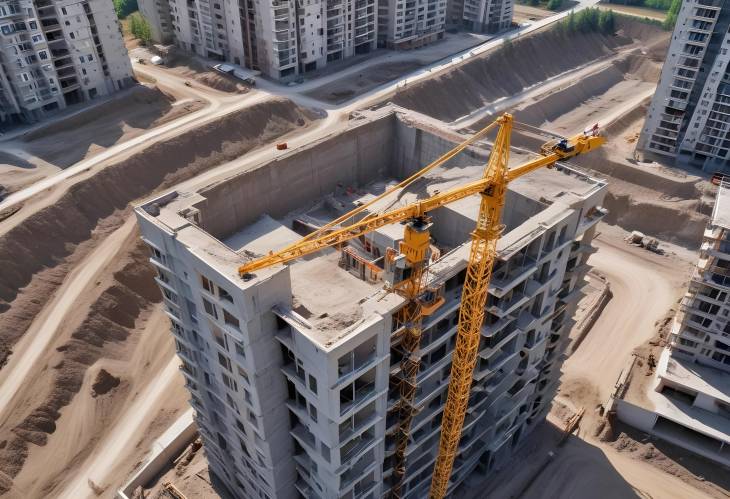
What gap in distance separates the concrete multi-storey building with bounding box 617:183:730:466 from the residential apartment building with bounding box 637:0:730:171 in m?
50.9

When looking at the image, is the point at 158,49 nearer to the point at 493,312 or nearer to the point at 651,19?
the point at 493,312

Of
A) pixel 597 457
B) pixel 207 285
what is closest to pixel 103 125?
pixel 207 285

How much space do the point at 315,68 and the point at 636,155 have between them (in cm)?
8075

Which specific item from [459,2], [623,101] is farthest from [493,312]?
[459,2]

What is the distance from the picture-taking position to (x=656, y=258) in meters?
95.1

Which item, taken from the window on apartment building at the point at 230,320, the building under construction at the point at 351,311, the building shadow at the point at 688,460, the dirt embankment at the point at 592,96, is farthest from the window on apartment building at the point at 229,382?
the dirt embankment at the point at 592,96

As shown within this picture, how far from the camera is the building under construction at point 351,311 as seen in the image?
33.2 meters

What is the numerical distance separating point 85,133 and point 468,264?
102 meters

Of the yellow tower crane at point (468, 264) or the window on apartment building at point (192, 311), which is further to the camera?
the window on apartment building at point (192, 311)

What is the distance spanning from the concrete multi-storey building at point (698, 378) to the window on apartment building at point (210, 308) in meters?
50.8

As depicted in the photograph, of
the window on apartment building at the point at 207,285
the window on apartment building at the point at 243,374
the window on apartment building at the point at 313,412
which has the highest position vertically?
the window on apartment building at the point at 207,285

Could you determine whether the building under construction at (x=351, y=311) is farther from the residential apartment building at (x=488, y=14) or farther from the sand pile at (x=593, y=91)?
the residential apartment building at (x=488, y=14)

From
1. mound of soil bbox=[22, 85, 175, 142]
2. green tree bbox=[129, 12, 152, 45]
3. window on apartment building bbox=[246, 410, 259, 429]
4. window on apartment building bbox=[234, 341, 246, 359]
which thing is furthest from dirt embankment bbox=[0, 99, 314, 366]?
green tree bbox=[129, 12, 152, 45]

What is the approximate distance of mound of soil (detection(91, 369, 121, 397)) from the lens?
7062 cm
